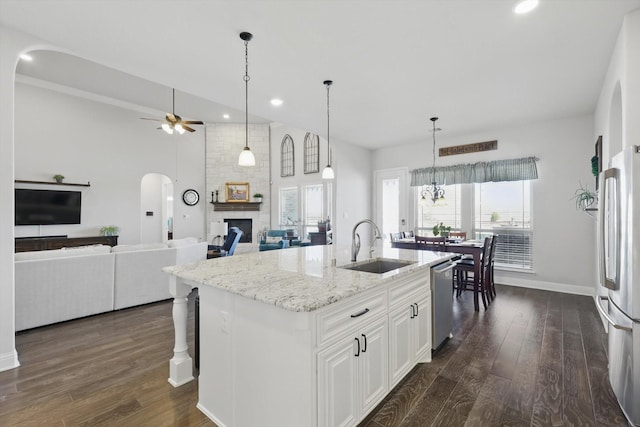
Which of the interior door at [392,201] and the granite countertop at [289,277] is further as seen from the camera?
the interior door at [392,201]

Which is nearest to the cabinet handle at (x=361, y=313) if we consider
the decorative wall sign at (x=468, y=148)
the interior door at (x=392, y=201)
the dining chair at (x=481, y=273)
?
the dining chair at (x=481, y=273)

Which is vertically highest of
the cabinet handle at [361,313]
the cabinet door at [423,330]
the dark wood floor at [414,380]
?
the cabinet handle at [361,313]

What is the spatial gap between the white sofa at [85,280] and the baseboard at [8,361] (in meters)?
0.87

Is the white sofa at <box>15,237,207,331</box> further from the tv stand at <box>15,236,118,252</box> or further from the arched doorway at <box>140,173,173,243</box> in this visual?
the arched doorway at <box>140,173,173,243</box>

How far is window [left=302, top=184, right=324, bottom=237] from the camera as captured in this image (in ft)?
27.0

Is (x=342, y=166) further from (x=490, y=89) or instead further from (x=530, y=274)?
(x=530, y=274)

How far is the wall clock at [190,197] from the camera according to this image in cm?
816

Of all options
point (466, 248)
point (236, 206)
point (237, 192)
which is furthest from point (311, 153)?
point (466, 248)

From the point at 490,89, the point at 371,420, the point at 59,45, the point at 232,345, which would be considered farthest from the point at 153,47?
the point at 490,89

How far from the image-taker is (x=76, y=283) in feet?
11.2

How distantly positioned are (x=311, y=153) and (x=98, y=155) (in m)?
5.17

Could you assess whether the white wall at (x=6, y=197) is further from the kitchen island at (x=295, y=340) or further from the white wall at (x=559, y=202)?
the white wall at (x=559, y=202)

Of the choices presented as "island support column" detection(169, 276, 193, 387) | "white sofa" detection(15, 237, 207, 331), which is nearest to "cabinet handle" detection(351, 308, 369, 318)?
"island support column" detection(169, 276, 193, 387)

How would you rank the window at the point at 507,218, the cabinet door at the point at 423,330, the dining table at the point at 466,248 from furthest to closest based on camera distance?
1. the window at the point at 507,218
2. the dining table at the point at 466,248
3. the cabinet door at the point at 423,330
